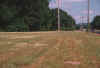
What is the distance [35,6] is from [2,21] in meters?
10.2

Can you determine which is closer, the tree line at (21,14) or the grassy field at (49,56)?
the grassy field at (49,56)

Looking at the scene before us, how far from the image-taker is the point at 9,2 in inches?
1393

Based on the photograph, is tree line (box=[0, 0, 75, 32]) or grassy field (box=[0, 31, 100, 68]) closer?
grassy field (box=[0, 31, 100, 68])

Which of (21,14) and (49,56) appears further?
(21,14)

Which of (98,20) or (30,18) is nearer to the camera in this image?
(30,18)

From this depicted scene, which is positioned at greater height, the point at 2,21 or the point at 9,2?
the point at 9,2

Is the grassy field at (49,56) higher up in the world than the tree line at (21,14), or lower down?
lower down

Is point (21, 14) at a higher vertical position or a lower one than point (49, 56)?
higher

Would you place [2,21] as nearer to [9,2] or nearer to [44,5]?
[9,2]

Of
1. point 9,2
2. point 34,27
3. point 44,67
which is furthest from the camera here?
point 34,27

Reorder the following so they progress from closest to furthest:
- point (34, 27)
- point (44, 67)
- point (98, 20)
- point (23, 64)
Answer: point (44, 67)
point (23, 64)
point (34, 27)
point (98, 20)

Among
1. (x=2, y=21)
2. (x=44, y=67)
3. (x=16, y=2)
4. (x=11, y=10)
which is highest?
(x=16, y=2)

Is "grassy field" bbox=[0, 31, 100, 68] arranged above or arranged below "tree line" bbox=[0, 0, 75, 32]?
below

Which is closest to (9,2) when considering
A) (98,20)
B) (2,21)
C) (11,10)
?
(11,10)
